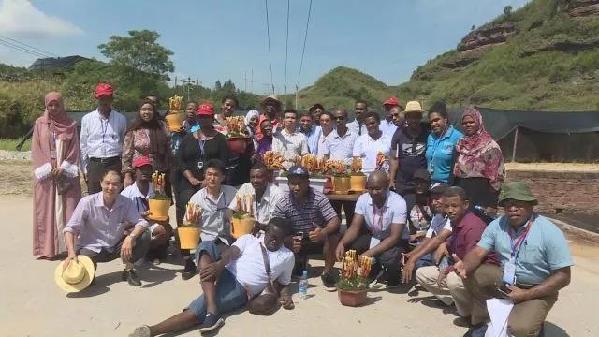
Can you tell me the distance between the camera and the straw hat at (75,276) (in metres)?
4.73

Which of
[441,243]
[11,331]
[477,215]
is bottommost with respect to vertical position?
[11,331]

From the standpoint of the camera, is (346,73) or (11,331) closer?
(11,331)

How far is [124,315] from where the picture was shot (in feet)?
14.4

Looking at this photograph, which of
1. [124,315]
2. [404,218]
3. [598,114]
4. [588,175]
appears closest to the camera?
[124,315]

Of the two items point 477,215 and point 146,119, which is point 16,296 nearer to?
point 146,119

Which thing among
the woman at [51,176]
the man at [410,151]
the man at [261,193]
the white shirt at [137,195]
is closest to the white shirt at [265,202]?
the man at [261,193]

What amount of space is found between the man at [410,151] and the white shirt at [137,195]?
267cm

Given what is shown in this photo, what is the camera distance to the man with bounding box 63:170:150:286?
506 cm

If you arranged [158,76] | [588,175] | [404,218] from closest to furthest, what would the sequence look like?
[404,218] < [588,175] < [158,76]

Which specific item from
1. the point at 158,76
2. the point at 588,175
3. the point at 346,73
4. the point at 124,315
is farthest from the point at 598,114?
the point at 158,76

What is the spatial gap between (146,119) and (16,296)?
7.12ft

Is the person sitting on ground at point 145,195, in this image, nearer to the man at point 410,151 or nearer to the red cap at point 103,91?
the red cap at point 103,91

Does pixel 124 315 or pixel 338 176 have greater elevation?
pixel 338 176

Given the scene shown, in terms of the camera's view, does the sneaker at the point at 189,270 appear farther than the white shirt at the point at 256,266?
Yes
